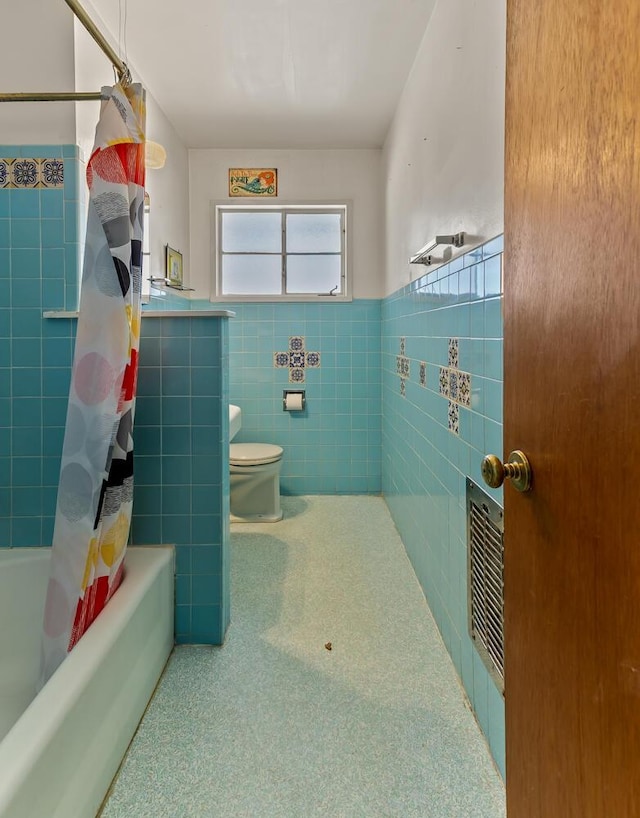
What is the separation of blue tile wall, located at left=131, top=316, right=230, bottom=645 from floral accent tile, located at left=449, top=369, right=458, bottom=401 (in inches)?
30.3

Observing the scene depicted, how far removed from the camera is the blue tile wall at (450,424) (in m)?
1.38

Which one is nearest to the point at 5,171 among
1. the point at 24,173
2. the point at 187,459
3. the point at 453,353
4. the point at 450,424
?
the point at 24,173

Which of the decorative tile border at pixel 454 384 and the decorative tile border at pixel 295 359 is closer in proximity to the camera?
the decorative tile border at pixel 454 384

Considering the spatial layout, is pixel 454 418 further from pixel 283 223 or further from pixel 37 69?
pixel 283 223

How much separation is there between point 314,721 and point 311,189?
315cm

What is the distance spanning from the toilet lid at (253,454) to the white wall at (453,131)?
123 cm

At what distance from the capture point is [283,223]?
3715mm

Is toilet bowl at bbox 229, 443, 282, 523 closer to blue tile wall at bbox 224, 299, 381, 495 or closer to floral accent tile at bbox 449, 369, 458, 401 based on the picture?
blue tile wall at bbox 224, 299, 381, 495

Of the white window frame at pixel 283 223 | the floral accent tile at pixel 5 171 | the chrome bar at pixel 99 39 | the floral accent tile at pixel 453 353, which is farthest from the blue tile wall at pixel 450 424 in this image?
the floral accent tile at pixel 5 171

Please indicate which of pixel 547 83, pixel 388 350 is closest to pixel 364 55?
pixel 388 350

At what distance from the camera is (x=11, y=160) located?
5.94 feet

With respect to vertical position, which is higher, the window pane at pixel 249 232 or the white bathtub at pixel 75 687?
the window pane at pixel 249 232

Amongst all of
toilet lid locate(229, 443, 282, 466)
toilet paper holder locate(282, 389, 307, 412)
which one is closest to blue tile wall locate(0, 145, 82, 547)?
toilet lid locate(229, 443, 282, 466)

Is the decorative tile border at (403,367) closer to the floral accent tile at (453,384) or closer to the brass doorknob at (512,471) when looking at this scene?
the floral accent tile at (453,384)
